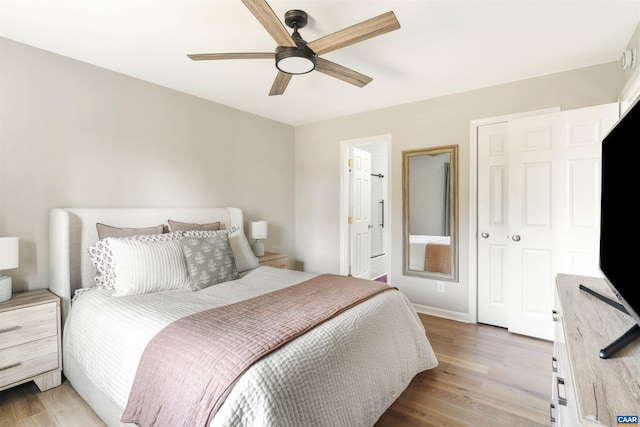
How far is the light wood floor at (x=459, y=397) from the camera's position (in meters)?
1.78

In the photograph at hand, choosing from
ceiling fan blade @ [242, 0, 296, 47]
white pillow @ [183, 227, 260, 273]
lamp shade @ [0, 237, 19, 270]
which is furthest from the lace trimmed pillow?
ceiling fan blade @ [242, 0, 296, 47]

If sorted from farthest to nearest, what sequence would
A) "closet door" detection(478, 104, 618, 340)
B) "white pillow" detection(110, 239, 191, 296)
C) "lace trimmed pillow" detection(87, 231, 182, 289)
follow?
"closet door" detection(478, 104, 618, 340), "lace trimmed pillow" detection(87, 231, 182, 289), "white pillow" detection(110, 239, 191, 296)

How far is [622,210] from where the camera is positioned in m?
1.09

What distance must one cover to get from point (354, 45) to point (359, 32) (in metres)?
0.71

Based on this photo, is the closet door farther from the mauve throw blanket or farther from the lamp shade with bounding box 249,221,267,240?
the lamp shade with bounding box 249,221,267,240

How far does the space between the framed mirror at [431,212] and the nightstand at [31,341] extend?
10.8 ft

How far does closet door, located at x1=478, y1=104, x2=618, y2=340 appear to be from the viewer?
2527mm

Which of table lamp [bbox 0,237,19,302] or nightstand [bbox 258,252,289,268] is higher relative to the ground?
table lamp [bbox 0,237,19,302]

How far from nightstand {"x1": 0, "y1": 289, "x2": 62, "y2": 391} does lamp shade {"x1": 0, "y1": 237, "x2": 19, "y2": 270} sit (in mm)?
248

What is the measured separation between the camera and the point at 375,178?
5848mm

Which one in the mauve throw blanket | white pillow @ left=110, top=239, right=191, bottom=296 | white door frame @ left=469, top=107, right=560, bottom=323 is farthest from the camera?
white door frame @ left=469, top=107, right=560, bottom=323

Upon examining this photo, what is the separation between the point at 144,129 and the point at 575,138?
3.91 meters

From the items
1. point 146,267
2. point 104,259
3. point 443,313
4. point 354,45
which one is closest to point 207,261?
point 146,267

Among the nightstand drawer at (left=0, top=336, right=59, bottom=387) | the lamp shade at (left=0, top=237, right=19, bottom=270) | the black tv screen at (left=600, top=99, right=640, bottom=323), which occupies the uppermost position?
the black tv screen at (left=600, top=99, right=640, bottom=323)
